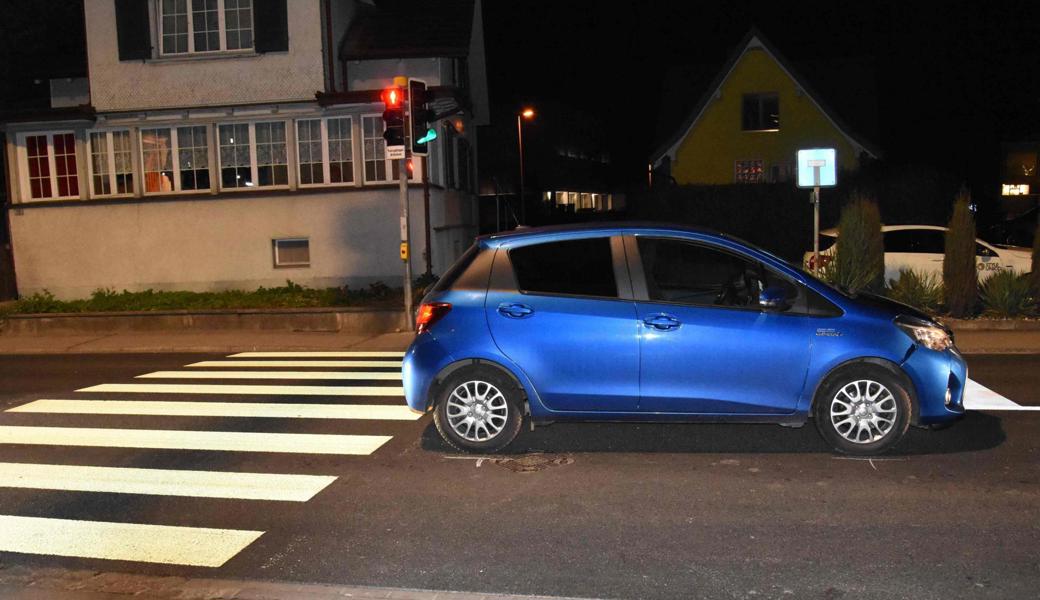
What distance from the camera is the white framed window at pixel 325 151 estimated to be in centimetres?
2084

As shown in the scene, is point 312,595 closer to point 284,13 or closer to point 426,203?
point 426,203

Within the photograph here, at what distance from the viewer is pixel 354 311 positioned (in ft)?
55.7

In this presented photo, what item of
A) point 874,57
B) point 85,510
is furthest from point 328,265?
point 874,57

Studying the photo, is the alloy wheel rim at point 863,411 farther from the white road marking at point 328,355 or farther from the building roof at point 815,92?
the building roof at point 815,92

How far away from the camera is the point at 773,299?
709cm

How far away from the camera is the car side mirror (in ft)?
23.3

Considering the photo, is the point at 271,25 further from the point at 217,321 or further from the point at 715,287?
the point at 715,287

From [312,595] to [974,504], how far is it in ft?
13.7

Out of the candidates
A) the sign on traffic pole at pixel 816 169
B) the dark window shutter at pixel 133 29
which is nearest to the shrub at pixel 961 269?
the sign on traffic pole at pixel 816 169

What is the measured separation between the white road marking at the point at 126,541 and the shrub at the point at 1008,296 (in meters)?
13.0

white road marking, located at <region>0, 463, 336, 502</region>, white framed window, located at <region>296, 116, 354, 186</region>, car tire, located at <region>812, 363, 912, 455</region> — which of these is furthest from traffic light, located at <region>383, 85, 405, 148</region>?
car tire, located at <region>812, 363, 912, 455</region>

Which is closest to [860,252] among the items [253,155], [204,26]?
[253,155]

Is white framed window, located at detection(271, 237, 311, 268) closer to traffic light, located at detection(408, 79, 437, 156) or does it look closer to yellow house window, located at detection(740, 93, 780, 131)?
traffic light, located at detection(408, 79, 437, 156)

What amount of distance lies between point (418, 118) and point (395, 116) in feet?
1.20
